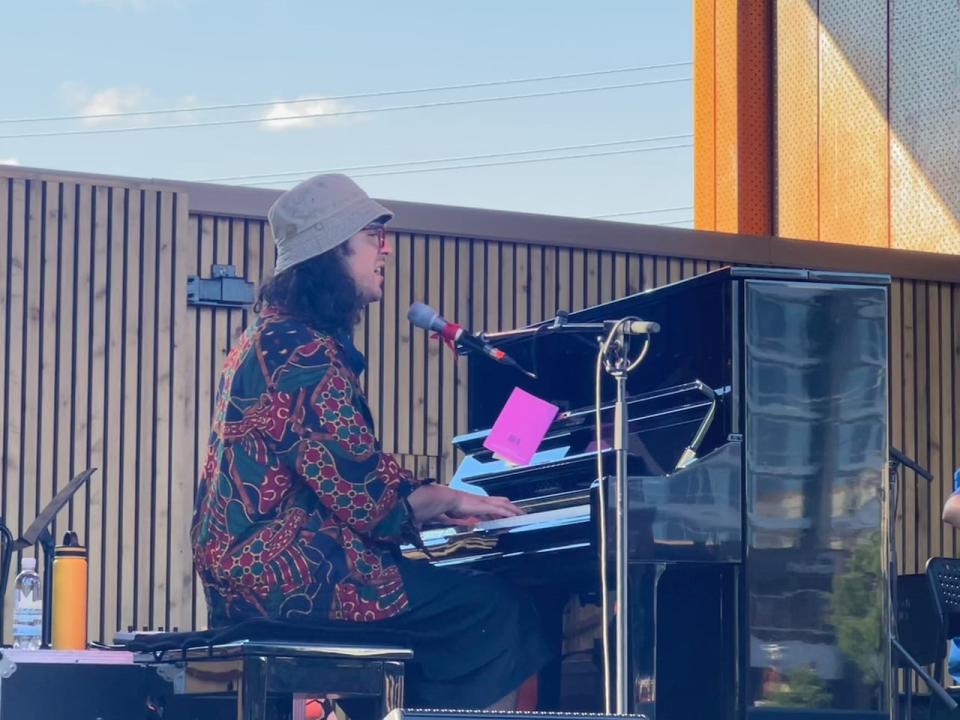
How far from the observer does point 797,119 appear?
30.6 ft

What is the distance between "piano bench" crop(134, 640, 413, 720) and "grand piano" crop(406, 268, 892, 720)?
0.57 m

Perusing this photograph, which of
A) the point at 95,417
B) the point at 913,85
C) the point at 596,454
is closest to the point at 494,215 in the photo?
the point at 95,417

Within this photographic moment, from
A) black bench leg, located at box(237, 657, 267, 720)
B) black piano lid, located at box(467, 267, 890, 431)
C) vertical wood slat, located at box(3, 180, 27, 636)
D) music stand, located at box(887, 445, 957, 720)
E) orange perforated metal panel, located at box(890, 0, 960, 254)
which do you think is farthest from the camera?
orange perforated metal panel, located at box(890, 0, 960, 254)

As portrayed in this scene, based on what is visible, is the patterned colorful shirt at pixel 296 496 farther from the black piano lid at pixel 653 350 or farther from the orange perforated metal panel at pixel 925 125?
the orange perforated metal panel at pixel 925 125

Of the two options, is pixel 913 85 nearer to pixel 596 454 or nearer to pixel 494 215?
pixel 494 215

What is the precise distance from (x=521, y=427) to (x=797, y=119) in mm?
5647

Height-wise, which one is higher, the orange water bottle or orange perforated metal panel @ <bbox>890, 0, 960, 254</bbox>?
orange perforated metal panel @ <bbox>890, 0, 960, 254</bbox>

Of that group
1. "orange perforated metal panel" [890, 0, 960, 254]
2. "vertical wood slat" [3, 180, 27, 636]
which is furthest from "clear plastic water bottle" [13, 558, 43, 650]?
"orange perforated metal panel" [890, 0, 960, 254]

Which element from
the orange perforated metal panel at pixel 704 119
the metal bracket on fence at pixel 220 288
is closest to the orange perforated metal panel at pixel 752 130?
the orange perforated metal panel at pixel 704 119

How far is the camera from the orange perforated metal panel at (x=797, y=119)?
9211mm

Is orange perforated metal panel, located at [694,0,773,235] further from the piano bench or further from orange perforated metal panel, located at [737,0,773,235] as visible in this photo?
the piano bench

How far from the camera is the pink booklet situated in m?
4.07

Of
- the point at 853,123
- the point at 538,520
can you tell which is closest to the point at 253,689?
the point at 538,520

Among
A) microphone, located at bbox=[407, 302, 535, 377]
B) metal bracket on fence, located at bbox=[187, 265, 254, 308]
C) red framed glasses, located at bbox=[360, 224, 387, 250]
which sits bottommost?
microphone, located at bbox=[407, 302, 535, 377]
